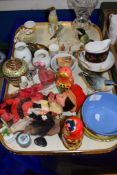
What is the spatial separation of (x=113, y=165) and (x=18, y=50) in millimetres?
779

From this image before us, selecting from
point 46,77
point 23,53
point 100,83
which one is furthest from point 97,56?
point 23,53

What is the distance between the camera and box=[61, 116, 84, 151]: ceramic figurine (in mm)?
998

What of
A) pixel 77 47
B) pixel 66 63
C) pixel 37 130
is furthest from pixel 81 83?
pixel 37 130

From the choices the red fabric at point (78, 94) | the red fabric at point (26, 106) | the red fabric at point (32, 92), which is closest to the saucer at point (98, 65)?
the red fabric at point (78, 94)

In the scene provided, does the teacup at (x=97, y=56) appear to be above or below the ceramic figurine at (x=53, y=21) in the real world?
below

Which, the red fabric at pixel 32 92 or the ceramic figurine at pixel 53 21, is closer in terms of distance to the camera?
the red fabric at pixel 32 92

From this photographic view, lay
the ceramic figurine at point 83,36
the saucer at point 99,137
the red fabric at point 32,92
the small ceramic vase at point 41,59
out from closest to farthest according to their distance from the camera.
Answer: the saucer at point 99,137, the red fabric at point 32,92, the small ceramic vase at point 41,59, the ceramic figurine at point 83,36

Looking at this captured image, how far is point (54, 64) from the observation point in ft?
4.50

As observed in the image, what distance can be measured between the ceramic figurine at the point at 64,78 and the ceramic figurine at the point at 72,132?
21 cm

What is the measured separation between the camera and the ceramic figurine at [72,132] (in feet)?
3.27

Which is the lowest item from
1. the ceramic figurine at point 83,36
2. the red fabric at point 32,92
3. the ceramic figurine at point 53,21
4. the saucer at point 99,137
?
the saucer at point 99,137

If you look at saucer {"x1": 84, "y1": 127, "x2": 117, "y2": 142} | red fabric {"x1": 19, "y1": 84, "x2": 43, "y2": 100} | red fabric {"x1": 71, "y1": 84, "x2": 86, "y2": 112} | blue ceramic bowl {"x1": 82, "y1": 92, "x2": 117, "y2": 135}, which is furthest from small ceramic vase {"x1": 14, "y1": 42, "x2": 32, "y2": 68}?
saucer {"x1": 84, "y1": 127, "x2": 117, "y2": 142}

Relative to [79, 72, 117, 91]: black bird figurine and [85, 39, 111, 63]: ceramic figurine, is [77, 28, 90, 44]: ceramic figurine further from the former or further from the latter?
[79, 72, 117, 91]: black bird figurine

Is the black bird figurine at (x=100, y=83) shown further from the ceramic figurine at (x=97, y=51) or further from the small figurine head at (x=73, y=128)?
the small figurine head at (x=73, y=128)
